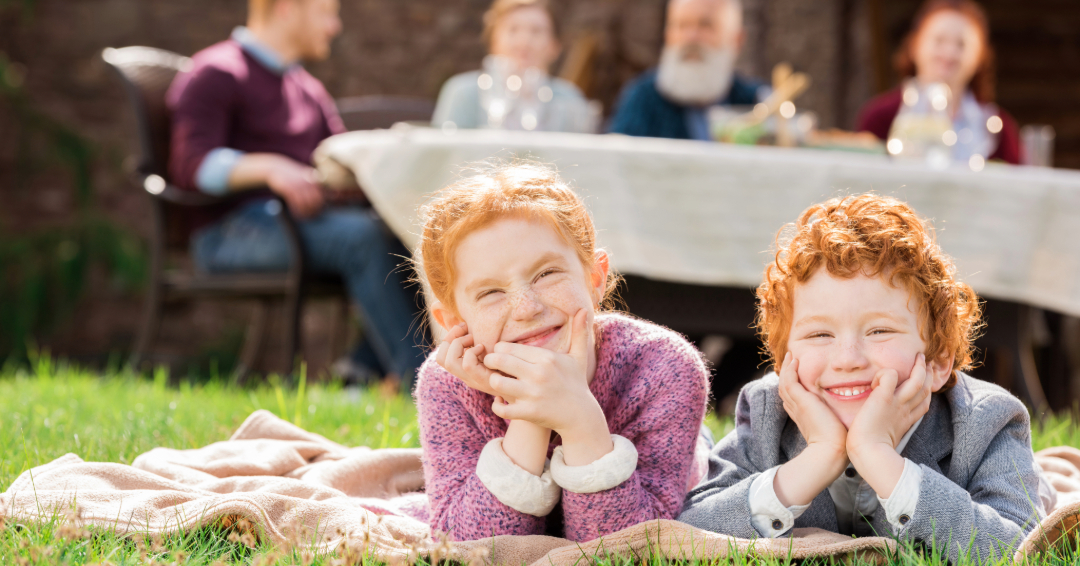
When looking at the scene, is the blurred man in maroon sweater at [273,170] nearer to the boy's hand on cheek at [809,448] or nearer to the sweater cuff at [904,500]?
the boy's hand on cheek at [809,448]

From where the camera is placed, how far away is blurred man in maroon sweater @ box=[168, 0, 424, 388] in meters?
3.31

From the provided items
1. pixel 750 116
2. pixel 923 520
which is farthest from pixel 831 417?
pixel 750 116

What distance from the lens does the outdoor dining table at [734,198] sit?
2502 millimetres

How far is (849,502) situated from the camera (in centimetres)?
145

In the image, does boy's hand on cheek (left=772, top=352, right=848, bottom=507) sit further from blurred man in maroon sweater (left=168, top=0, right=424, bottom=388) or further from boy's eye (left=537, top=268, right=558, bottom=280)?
blurred man in maroon sweater (left=168, top=0, right=424, bottom=388)

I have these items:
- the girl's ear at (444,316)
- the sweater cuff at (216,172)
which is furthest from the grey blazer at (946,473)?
the sweater cuff at (216,172)

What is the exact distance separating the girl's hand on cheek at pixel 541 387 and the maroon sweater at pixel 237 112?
253 cm

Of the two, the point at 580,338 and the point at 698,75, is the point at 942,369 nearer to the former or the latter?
the point at 580,338

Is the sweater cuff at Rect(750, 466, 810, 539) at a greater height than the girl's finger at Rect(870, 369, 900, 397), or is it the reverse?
the girl's finger at Rect(870, 369, 900, 397)

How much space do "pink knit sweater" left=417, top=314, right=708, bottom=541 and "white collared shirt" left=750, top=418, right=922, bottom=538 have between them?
141 millimetres

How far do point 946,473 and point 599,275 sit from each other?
59 centimetres

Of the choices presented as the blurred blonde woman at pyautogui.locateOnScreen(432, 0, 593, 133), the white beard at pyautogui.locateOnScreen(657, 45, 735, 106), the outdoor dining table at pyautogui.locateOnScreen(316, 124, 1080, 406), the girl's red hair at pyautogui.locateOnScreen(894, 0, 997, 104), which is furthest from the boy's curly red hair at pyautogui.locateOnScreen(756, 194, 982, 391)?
the girl's red hair at pyautogui.locateOnScreen(894, 0, 997, 104)

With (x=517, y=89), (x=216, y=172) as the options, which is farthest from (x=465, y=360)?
(x=216, y=172)

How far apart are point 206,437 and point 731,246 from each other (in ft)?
4.77
